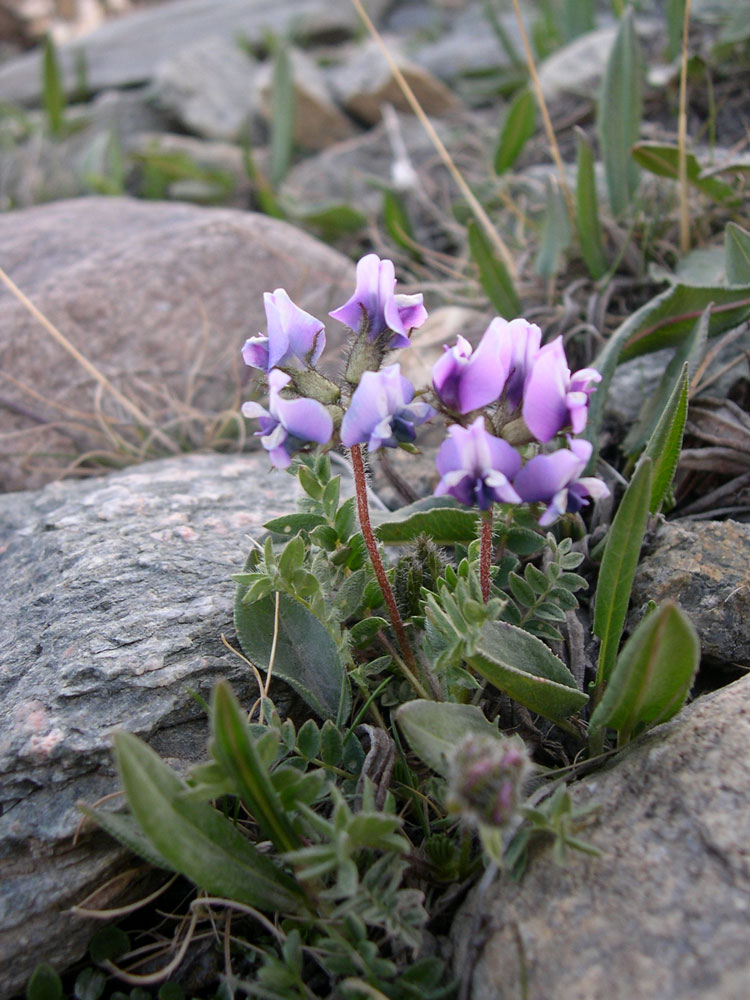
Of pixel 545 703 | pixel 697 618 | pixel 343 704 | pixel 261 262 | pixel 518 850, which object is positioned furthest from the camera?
pixel 261 262

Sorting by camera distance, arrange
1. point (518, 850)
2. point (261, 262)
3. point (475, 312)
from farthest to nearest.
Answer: point (261, 262) → point (475, 312) → point (518, 850)

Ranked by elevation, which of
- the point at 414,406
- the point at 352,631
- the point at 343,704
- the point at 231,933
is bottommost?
the point at 231,933

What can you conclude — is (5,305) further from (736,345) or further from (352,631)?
(736,345)

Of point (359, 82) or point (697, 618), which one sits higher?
point (359, 82)

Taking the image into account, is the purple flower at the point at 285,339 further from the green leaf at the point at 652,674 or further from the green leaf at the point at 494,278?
the green leaf at the point at 494,278

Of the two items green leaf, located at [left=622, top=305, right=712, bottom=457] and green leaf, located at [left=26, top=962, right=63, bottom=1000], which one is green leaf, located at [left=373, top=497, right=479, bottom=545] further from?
green leaf, located at [left=26, top=962, right=63, bottom=1000]

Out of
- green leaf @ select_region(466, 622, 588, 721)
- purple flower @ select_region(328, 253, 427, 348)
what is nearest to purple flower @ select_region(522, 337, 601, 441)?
purple flower @ select_region(328, 253, 427, 348)

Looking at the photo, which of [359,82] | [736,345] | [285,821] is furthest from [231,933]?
[359,82]

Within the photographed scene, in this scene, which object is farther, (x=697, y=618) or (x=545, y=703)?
(x=697, y=618)
